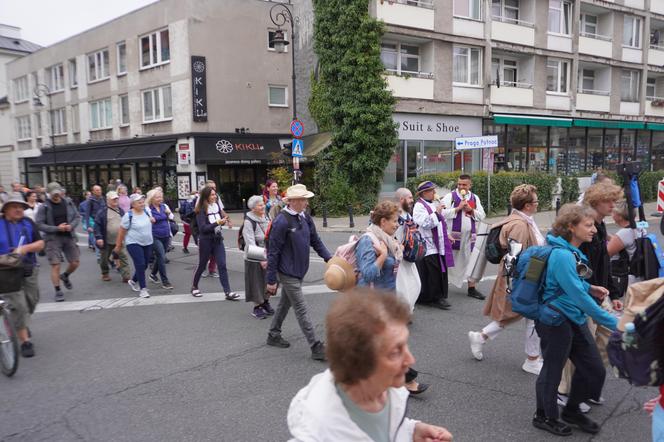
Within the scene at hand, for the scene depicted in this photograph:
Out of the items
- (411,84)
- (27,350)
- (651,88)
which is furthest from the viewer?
(651,88)

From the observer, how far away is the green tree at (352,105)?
19688 millimetres

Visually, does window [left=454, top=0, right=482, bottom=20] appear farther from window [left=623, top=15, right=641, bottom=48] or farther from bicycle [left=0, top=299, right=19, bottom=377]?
bicycle [left=0, top=299, right=19, bottom=377]

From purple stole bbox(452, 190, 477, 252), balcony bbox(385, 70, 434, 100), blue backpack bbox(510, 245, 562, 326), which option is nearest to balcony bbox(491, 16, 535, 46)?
balcony bbox(385, 70, 434, 100)

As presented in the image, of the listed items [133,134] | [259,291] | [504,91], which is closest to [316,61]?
[504,91]

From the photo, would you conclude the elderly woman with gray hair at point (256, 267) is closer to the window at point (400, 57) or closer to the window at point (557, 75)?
the window at point (400, 57)

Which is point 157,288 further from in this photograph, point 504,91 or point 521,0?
point 521,0

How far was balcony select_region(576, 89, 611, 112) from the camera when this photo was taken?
27281mm

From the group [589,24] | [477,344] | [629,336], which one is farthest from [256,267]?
[589,24]

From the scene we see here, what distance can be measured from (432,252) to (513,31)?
2084 cm

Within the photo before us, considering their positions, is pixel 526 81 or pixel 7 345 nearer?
pixel 7 345

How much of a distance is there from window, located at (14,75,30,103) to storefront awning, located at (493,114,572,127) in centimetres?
3496

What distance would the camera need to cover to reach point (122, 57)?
2852cm

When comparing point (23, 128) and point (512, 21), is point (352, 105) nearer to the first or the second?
point (512, 21)

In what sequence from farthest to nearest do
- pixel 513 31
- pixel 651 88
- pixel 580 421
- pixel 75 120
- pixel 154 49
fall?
1. pixel 75 120
2. pixel 651 88
3. pixel 154 49
4. pixel 513 31
5. pixel 580 421
